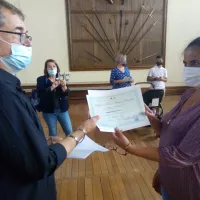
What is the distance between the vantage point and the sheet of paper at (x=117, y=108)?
1146 millimetres

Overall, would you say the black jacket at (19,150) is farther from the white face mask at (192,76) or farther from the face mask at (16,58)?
the white face mask at (192,76)

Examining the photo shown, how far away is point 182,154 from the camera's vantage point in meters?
0.85

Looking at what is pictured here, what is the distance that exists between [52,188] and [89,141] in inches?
11.5

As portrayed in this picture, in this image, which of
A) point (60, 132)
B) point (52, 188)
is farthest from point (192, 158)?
point (60, 132)

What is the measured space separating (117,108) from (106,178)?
4.56 ft

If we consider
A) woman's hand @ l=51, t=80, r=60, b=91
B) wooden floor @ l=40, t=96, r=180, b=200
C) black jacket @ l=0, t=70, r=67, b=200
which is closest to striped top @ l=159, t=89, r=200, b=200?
black jacket @ l=0, t=70, r=67, b=200

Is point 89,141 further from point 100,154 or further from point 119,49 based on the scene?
point 119,49

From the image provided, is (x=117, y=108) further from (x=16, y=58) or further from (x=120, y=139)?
(x=16, y=58)

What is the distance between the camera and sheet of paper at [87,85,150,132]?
115 cm

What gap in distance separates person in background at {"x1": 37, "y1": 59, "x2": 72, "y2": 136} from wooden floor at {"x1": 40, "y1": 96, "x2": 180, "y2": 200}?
1.98 feet

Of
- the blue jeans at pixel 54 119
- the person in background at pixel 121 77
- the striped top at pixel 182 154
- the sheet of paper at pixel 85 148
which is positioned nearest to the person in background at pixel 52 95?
the blue jeans at pixel 54 119

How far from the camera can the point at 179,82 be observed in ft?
20.7

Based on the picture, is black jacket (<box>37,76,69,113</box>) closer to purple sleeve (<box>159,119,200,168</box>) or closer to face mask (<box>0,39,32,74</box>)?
face mask (<box>0,39,32,74</box>)

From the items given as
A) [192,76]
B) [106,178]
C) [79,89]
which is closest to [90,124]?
[192,76]
